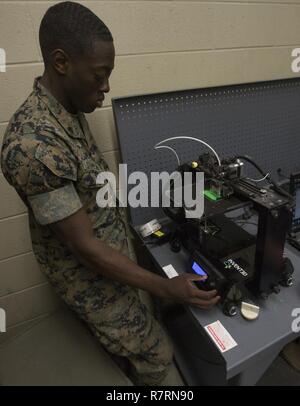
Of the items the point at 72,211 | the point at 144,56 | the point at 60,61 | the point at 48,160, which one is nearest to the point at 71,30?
the point at 60,61

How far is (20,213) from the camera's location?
1206 mm

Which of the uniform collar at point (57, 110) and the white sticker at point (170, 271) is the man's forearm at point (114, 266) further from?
the uniform collar at point (57, 110)

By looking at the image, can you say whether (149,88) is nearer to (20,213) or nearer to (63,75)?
(63,75)

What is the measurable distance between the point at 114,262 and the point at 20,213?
0.62m

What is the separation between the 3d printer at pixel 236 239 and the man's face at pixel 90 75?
469mm

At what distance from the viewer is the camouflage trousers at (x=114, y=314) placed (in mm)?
954

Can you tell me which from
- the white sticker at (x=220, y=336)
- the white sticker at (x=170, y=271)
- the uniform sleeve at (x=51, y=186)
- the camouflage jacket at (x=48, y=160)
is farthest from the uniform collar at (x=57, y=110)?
the white sticker at (x=220, y=336)

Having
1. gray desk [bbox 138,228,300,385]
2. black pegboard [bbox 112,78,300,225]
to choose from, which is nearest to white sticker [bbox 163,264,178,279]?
gray desk [bbox 138,228,300,385]

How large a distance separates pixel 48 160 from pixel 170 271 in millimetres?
624

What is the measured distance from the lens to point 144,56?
114 centimetres

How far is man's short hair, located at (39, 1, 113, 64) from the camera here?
653 millimetres

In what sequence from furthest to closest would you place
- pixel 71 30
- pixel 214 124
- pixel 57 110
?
pixel 214 124, pixel 57 110, pixel 71 30

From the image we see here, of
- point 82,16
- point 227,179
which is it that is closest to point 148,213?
point 227,179

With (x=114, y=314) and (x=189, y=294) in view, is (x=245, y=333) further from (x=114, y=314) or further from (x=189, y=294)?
(x=114, y=314)
